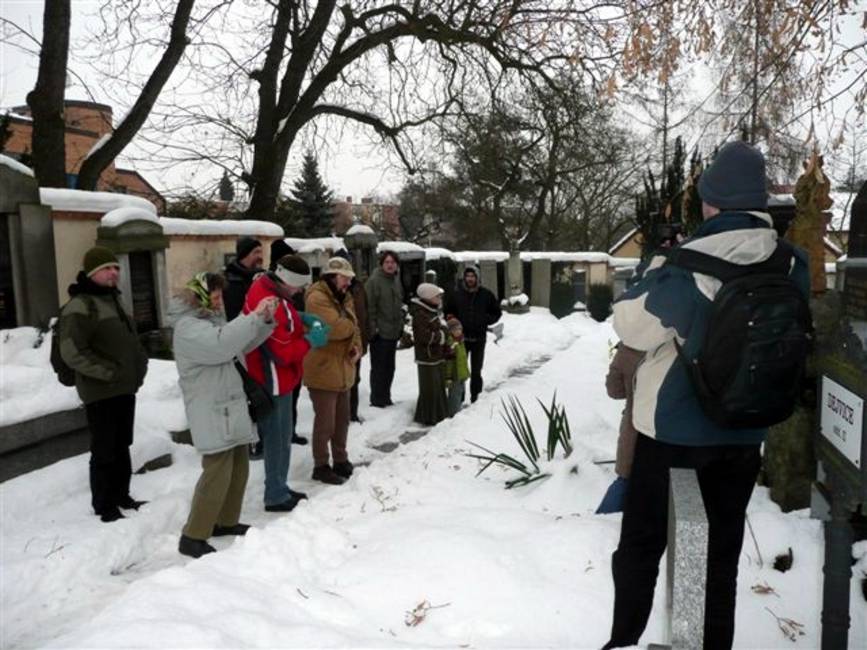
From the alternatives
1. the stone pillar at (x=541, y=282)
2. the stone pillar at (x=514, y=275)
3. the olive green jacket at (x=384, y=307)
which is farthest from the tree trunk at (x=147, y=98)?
the stone pillar at (x=541, y=282)

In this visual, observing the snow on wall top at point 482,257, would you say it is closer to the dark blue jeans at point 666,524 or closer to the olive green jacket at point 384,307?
the olive green jacket at point 384,307

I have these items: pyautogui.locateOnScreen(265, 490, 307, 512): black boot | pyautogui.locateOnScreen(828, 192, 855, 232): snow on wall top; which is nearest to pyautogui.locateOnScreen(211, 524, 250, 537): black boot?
pyautogui.locateOnScreen(265, 490, 307, 512): black boot

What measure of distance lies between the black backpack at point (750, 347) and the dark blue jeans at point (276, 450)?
328 cm

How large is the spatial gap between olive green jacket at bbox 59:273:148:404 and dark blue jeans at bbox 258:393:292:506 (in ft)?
3.15

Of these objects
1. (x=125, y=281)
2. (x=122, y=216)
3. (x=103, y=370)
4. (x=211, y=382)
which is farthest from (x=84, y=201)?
(x=211, y=382)

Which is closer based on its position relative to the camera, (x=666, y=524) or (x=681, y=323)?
(x=681, y=323)

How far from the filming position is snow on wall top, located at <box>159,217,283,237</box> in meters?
9.05

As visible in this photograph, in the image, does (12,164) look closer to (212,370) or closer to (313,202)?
(212,370)

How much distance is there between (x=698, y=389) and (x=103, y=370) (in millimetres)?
3745

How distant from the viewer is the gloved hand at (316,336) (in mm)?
4777

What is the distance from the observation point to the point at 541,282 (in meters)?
20.6

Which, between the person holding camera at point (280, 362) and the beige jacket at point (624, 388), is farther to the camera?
the person holding camera at point (280, 362)

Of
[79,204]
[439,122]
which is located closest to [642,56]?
[79,204]

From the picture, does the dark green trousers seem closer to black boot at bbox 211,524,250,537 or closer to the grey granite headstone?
black boot at bbox 211,524,250,537
